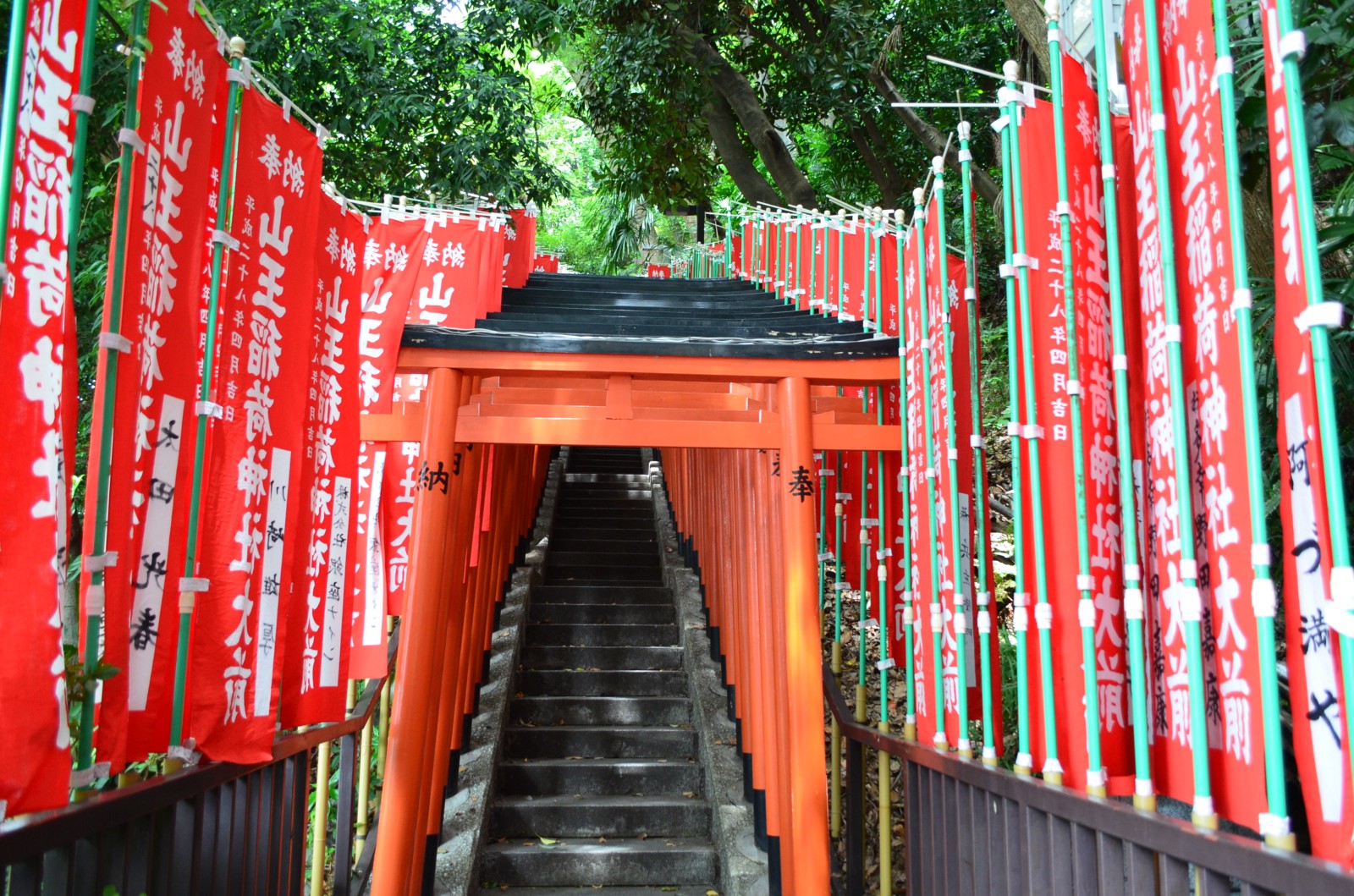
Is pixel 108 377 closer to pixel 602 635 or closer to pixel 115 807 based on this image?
pixel 115 807

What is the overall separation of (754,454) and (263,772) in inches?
128

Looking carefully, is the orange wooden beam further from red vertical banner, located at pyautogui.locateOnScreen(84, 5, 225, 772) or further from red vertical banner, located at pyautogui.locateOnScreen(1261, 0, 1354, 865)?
red vertical banner, located at pyautogui.locateOnScreen(1261, 0, 1354, 865)

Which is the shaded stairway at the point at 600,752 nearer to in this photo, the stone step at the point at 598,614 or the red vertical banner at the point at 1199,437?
the stone step at the point at 598,614

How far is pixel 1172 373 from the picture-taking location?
2.24 m

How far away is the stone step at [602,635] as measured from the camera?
8219 millimetres

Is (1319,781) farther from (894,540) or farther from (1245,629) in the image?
(894,540)

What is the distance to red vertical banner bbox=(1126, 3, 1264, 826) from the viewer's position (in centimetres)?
205

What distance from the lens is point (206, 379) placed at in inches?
114

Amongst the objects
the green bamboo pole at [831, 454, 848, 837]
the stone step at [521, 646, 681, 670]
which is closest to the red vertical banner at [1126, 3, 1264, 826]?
the green bamboo pole at [831, 454, 848, 837]

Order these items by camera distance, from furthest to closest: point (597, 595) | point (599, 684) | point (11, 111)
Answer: point (597, 595)
point (599, 684)
point (11, 111)

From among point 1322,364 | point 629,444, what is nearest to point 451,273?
point 629,444

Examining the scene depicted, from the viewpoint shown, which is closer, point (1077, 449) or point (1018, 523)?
point (1077, 449)

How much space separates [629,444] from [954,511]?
71.6 inches

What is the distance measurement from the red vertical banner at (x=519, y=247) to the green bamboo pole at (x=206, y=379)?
5.07 metres
